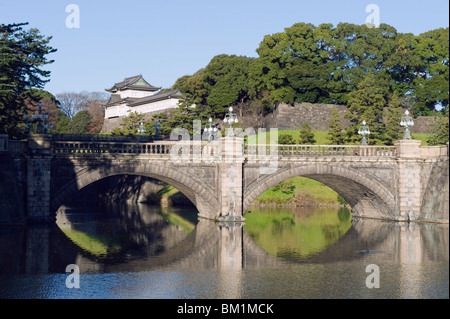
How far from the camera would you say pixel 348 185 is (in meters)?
54.3

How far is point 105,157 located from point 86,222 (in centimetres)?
1111

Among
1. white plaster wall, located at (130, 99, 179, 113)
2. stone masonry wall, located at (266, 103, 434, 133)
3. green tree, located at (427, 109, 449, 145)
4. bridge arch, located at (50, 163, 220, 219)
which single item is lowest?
bridge arch, located at (50, 163, 220, 219)

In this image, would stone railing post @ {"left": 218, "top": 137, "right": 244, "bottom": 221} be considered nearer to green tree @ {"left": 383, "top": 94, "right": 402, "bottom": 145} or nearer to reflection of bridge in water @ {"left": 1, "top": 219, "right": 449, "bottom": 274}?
reflection of bridge in water @ {"left": 1, "top": 219, "right": 449, "bottom": 274}

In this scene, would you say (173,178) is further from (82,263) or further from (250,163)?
(82,263)

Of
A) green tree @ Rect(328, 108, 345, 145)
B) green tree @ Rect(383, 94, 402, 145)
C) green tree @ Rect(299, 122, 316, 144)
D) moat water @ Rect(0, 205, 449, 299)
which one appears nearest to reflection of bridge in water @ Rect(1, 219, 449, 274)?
moat water @ Rect(0, 205, 449, 299)

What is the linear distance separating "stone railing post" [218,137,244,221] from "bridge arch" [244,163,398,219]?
974mm

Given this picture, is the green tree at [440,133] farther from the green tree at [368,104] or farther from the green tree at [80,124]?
the green tree at [80,124]

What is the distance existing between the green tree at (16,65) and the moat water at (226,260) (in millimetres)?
10143

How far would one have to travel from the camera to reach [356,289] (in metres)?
25.4

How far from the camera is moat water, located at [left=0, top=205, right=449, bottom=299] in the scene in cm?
2511

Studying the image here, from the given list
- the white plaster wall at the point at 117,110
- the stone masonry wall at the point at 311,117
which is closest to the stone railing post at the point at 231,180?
the stone masonry wall at the point at 311,117

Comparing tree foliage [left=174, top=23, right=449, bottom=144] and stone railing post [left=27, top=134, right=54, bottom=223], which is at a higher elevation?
tree foliage [left=174, top=23, right=449, bottom=144]

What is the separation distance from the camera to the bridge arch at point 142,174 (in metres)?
45.1
